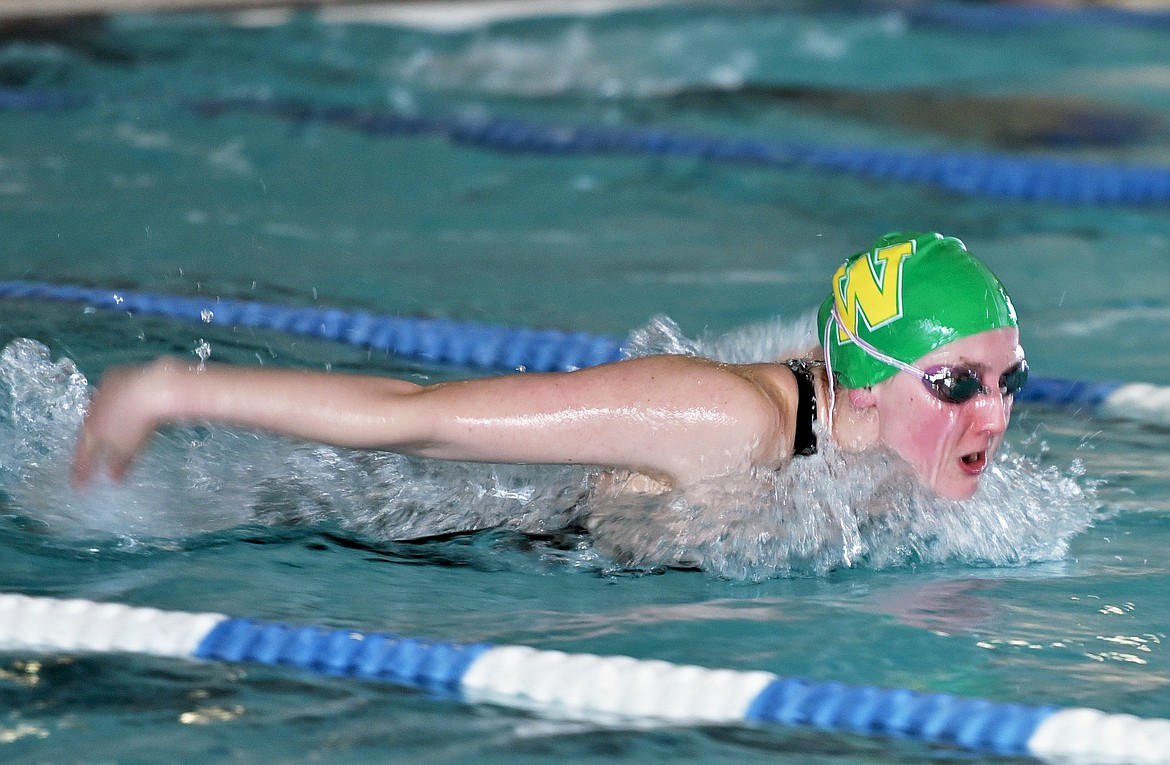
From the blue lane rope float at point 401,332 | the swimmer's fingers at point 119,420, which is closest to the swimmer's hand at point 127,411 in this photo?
the swimmer's fingers at point 119,420

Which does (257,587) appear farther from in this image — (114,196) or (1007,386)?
(114,196)

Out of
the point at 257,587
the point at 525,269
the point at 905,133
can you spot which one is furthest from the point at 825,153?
the point at 257,587

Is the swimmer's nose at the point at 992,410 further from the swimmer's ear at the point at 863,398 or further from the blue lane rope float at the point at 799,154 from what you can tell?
the blue lane rope float at the point at 799,154

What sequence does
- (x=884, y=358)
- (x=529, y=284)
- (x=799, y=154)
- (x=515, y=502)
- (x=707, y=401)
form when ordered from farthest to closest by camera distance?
(x=799, y=154) < (x=529, y=284) < (x=515, y=502) < (x=884, y=358) < (x=707, y=401)

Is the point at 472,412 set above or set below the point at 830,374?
below

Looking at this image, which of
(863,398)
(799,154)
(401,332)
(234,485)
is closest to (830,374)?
(863,398)

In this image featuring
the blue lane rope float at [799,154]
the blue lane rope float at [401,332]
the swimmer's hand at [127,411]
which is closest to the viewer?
the swimmer's hand at [127,411]

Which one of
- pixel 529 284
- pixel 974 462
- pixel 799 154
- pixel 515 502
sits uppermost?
pixel 799 154

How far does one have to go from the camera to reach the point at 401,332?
4.19m

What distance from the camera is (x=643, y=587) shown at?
2.61 metres

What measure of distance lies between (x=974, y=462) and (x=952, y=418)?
0.42 ft

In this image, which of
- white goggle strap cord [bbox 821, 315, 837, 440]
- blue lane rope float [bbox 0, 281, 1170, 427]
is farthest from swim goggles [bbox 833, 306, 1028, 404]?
blue lane rope float [bbox 0, 281, 1170, 427]

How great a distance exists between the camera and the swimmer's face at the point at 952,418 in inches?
99.8

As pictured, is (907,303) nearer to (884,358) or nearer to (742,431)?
(884,358)
